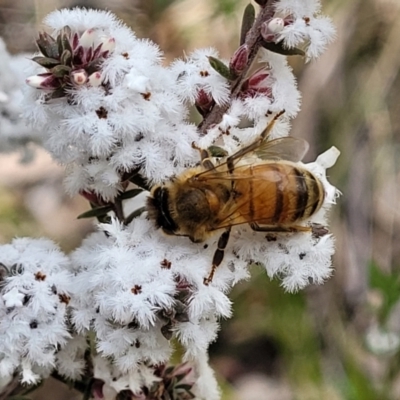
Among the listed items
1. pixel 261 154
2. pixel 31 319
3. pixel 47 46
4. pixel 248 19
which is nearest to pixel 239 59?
pixel 248 19

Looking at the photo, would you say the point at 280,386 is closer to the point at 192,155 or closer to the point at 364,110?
the point at 364,110

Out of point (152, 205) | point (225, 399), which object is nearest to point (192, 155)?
point (152, 205)

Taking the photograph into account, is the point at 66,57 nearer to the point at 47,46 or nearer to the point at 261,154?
Result: the point at 47,46

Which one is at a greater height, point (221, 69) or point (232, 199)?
point (221, 69)

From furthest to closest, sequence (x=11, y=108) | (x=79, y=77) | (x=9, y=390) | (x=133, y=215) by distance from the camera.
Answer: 1. (x=11, y=108)
2. (x=9, y=390)
3. (x=133, y=215)
4. (x=79, y=77)

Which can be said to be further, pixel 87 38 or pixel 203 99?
pixel 203 99

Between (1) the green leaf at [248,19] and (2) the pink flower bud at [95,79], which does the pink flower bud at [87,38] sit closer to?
(2) the pink flower bud at [95,79]
